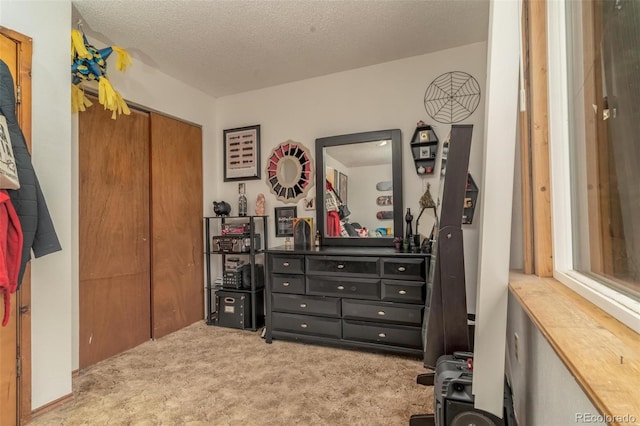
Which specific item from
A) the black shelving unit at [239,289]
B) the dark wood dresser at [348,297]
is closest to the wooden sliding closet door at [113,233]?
the black shelving unit at [239,289]

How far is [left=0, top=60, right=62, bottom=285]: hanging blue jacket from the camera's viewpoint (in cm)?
158

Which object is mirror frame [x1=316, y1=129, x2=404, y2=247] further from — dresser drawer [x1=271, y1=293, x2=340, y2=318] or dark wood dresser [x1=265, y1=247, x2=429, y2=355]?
dresser drawer [x1=271, y1=293, x2=340, y2=318]

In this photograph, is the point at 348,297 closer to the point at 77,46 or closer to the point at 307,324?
the point at 307,324

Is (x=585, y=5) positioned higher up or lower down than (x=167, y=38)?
lower down

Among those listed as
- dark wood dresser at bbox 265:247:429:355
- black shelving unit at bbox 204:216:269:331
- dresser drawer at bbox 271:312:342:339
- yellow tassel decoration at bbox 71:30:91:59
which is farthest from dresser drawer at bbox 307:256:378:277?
yellow tassel decoration at bbox 71:30:91:59

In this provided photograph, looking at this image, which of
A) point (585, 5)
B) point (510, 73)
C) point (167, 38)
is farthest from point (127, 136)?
point (585, 5)

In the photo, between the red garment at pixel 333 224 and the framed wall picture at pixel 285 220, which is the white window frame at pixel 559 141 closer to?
the red garment at pixel 333 224

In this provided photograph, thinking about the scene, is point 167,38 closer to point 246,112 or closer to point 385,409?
point 246,112

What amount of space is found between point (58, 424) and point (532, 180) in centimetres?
288

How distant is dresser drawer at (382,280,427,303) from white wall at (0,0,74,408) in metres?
2.23

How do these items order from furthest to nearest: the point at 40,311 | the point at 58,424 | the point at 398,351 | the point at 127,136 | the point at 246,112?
the point at 246,112 → the point at 127,136 → the point at 398,351 → the point at 40,311 → the point at 58,424

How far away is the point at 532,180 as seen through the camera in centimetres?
155

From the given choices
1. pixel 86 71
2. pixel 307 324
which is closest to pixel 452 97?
pixel 307 324

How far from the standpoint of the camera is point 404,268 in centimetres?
246
